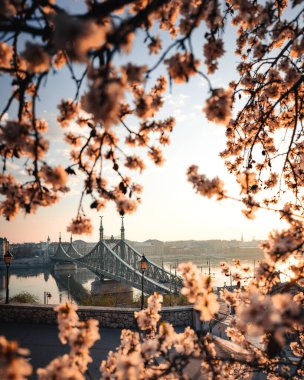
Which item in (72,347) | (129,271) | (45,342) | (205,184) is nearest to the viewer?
(72,347)

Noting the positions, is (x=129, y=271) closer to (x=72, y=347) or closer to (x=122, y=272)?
(x=122, y=272)

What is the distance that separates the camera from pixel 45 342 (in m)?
7.16

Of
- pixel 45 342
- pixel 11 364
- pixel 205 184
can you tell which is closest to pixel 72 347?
pixel 11 364

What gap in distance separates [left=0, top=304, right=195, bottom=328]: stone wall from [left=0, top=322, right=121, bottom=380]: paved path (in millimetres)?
234

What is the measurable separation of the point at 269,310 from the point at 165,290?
98.7 feet

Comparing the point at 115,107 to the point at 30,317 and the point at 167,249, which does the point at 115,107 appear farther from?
the point at 167,249

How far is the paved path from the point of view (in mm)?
6117

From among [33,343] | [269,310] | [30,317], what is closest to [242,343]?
[269,310]

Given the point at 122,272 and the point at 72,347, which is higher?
the point at 72,347

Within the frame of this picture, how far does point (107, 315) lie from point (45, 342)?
201 cm

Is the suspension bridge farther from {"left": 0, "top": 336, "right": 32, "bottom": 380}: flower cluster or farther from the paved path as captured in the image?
{"left": 0, "top": 336, "right": 32, "bottom": 380}: flower cluster

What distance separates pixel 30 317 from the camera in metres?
8.90

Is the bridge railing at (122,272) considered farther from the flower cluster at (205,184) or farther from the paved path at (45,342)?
the flower cluster at (205,184)

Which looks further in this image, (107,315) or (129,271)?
(129,271)
